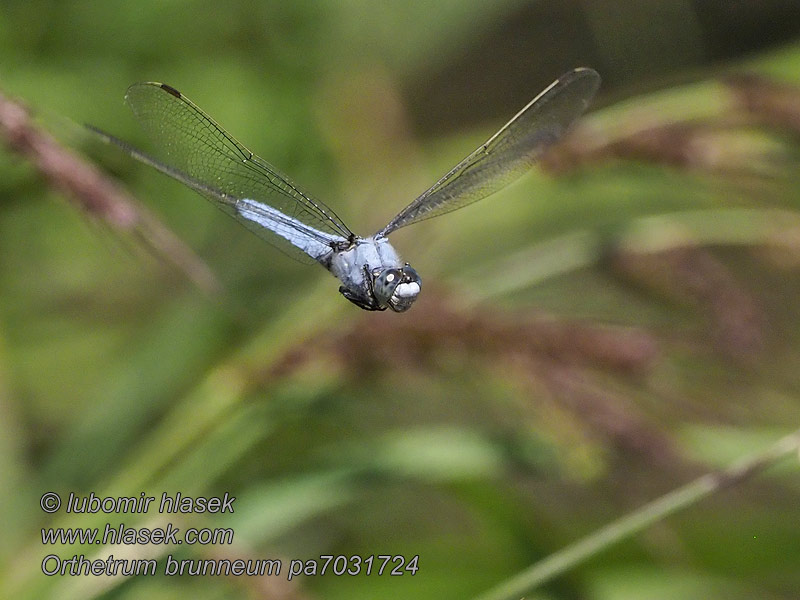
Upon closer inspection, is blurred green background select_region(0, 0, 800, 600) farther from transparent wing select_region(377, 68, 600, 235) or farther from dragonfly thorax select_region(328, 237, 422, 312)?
transparent wing select_region(377, 68, 600, 235)

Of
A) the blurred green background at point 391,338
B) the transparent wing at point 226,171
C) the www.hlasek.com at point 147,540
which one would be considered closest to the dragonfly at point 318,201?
the transparent wing at point 226,171

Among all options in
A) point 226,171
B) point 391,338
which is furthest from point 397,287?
point 226,171

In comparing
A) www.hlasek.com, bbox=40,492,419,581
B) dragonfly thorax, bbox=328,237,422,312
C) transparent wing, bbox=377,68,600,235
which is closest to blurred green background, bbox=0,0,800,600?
www.hlasek.com, bbox=40,492,419,581

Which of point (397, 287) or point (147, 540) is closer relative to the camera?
point (397, 287)

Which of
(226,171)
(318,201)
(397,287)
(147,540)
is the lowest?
(147,540)

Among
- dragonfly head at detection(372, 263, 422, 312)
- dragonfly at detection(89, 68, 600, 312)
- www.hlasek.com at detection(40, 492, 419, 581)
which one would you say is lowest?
www.hlasek.com at detection(40, 492, 419, 581)

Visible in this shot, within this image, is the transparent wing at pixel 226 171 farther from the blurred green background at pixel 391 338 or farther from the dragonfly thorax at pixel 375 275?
the blurred green background at pixel 391 338

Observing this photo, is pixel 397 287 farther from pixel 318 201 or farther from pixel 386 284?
pixel 318 201

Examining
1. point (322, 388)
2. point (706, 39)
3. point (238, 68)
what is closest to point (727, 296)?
point (322, 388)
